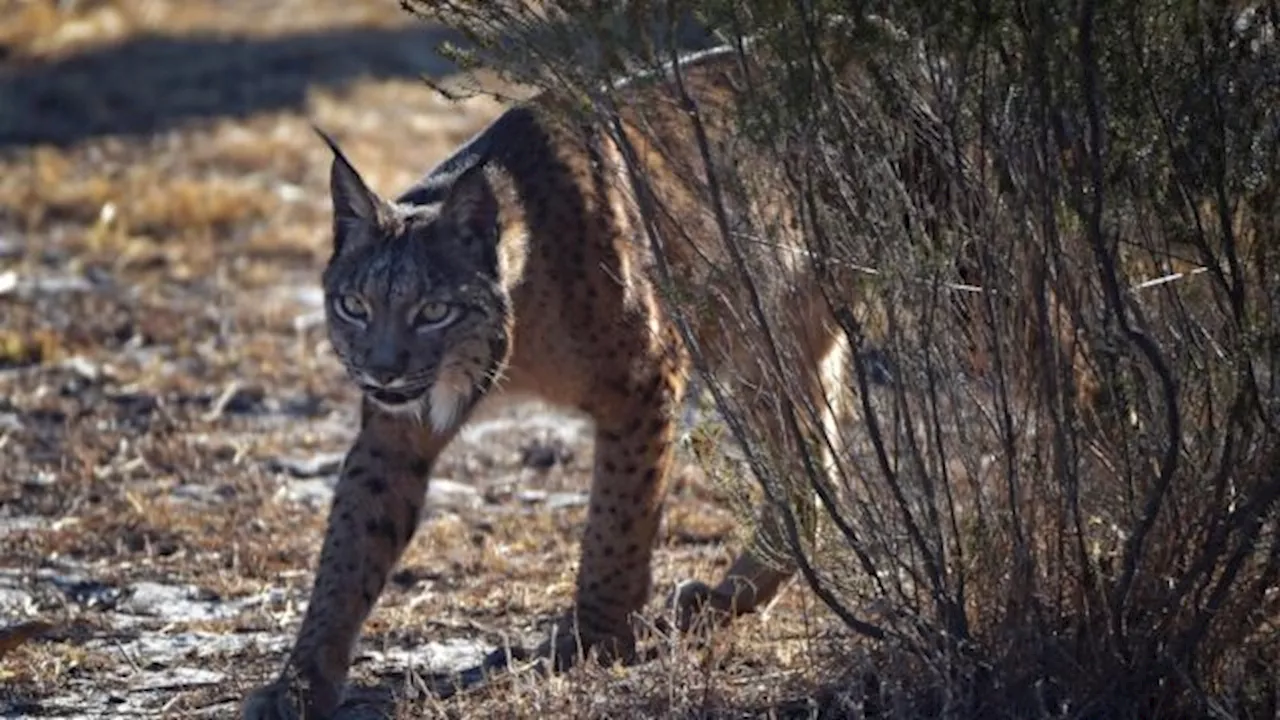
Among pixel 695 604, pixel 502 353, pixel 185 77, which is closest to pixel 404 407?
pixel 502 353

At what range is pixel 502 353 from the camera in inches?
249

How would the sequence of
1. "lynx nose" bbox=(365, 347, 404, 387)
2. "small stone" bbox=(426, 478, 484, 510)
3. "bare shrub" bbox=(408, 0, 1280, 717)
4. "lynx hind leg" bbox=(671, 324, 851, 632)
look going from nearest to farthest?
"bare shrub" bbox=(408, 0, 1280, 717)
"lynx hind leg" bbox=(671, 324, 851, 632)
"lynx nose" bbox=(365, 347, 404, 387)
"small stone" bbox=(426, 478, 484, 510)

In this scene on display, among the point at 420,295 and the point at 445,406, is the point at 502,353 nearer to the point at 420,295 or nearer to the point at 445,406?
the point at 445,406

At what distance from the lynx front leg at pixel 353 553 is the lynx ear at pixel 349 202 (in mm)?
467

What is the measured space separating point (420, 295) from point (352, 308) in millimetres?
170

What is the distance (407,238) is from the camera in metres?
6.21

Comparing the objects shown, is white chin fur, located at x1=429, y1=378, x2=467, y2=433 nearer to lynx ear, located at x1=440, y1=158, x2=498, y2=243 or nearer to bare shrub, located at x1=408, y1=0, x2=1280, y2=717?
lynx ear, located at x1=440, y1=158, x2=498, y2=243

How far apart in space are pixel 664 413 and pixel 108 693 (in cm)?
153

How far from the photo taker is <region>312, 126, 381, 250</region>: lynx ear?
613 cm

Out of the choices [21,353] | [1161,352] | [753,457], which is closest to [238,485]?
[21,353]

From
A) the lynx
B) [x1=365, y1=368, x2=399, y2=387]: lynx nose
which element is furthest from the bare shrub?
[x1=365, y1=368, x2=399, y2=387]: lynx nose

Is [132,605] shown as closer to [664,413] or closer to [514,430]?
[664,413]

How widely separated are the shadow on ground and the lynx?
6969mm

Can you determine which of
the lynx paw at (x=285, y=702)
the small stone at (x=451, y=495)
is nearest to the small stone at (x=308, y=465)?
the small stone at (x=451, y=495)
